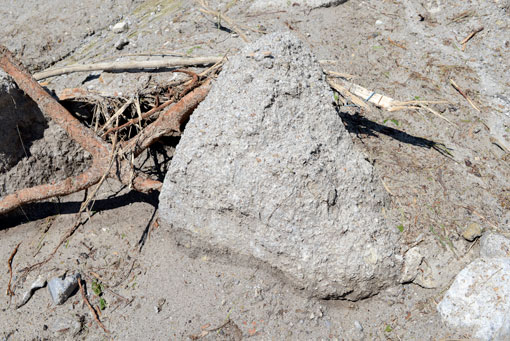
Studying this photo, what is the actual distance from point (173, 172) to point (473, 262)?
6.12 ft

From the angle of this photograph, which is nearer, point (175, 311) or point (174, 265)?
point (175, 311)

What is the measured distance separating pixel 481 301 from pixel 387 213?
66 cm

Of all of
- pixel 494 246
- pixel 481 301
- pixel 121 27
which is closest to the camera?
pixel 481 301

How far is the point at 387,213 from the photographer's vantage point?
2.19 m

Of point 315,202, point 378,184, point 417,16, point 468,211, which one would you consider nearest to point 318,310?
point 315,202

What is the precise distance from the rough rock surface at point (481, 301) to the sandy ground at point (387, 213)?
65mm

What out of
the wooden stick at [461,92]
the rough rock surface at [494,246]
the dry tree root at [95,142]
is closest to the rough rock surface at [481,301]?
the rough rock surface at [494,246]

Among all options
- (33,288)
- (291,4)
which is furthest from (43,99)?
(291,4)

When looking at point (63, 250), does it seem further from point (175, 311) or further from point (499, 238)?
point (499, 238)

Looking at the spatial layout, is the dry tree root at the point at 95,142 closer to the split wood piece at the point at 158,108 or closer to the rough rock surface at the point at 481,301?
the split wood piece at the point at 158,108

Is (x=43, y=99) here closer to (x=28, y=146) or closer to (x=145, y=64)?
(x=28, y=146)

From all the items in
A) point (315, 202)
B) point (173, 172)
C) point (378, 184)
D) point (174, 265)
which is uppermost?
point (173, 172)

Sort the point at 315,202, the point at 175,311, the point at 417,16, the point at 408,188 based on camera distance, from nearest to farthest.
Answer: the point at 315,202, the point at 175,311, the point at 408,188, the point at 417,16

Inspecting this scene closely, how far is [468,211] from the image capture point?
2.25 meters
